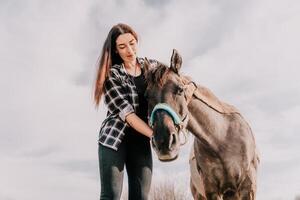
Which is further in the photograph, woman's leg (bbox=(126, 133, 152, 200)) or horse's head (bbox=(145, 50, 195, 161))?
woman's leg (bbox=(126, 133, 152, 200))

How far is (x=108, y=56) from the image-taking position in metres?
3.89

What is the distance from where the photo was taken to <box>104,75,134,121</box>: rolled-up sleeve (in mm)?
3597

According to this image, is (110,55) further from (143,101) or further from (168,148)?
(168,148)

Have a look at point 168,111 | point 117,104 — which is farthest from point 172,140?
point 117,104

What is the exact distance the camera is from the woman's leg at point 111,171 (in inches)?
140

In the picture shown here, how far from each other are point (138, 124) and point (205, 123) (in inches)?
59.2

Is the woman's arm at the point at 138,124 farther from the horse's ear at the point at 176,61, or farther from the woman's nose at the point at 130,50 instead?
the horse's ear at the point at 176,61

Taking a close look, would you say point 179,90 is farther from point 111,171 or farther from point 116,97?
point 111,171

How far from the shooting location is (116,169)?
11.7ft

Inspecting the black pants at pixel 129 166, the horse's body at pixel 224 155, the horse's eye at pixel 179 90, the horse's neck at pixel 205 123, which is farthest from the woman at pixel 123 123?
the horse's body at pixel 224 155

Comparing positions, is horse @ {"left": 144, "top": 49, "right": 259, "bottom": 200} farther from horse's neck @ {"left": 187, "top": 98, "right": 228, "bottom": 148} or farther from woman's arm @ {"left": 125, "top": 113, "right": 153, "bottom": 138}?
woman's arm @ {"left": 125, "top": 113, "right": 153, "bottom": 138}

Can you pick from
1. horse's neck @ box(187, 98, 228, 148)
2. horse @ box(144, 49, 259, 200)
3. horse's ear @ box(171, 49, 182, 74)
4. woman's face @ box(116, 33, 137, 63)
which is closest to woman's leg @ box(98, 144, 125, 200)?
woman's face @ box(116, 33, 137, 63)

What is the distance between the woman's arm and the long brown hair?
362 millimetres

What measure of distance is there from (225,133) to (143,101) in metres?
Answer: 1.47
